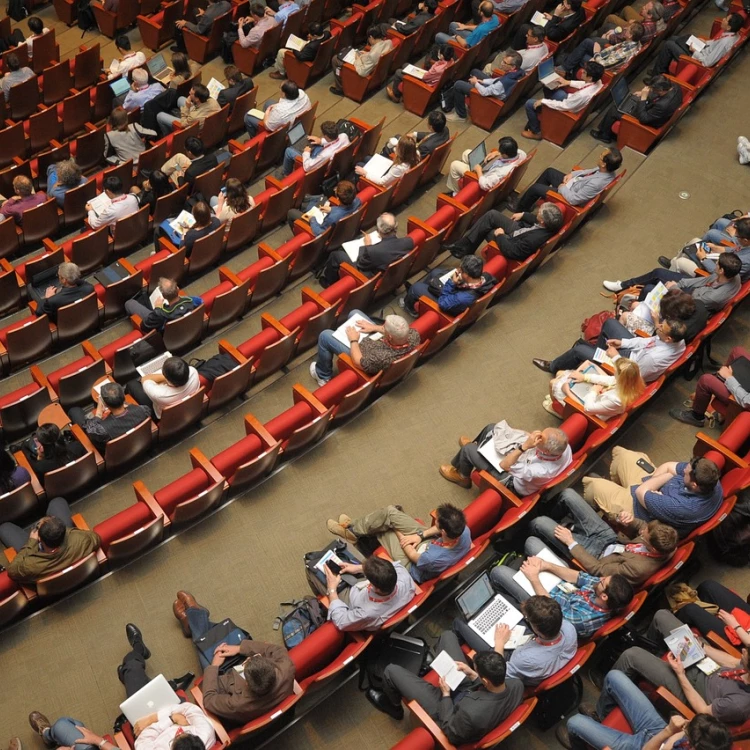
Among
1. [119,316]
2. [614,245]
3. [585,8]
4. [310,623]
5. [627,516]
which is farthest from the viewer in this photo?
[585,8]

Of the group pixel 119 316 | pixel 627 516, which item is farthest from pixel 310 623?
pixel 119 316

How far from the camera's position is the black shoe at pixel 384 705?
3.30m

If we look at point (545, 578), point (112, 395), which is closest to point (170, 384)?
point (112, 395)

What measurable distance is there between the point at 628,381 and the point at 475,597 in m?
1.23

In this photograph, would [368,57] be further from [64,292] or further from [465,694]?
[465,694]

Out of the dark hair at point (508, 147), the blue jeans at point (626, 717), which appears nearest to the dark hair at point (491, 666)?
the blue jeans at point (626, 717)

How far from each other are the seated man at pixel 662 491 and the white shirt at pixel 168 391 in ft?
6.19

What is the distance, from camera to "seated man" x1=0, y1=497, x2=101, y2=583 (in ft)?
10.5

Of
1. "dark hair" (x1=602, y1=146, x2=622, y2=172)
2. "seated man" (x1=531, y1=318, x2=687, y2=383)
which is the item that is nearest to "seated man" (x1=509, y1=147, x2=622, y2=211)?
"dark hair" (x1=602, y1=146, x2=622, y2=172)

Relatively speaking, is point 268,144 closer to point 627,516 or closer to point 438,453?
point 438,453

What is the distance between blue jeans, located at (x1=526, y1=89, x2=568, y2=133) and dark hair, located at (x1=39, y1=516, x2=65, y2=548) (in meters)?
4.32

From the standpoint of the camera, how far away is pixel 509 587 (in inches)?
133

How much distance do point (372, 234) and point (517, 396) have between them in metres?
1.26

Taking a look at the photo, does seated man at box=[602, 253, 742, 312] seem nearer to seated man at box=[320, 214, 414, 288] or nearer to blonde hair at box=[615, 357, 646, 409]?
blonde hair at box=[615, 357, 646, 409]
